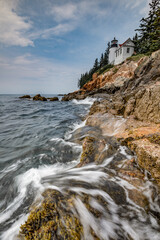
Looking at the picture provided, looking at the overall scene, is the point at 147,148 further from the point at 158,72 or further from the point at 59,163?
the point at 158,72

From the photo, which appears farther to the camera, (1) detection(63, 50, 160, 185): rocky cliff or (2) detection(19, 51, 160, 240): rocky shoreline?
(1) detection(63, 50, 160, 185): rocky cliff

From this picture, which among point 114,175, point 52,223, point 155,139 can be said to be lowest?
point 114,175

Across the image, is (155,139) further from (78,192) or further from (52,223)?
(52,223)

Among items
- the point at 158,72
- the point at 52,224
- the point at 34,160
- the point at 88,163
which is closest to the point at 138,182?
the point at 88,163

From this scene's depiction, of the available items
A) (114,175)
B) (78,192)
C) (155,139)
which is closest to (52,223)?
(78,192)

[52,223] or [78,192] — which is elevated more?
[52,223]

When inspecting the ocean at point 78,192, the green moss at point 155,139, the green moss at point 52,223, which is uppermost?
the green moss at point 155,139

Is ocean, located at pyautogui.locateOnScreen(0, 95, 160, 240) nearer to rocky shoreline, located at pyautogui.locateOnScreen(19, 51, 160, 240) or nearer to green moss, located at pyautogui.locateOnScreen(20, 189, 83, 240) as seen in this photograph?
rocky shoreline, located at pyautogui.locateOnScreen(19, 51, 160, 240)

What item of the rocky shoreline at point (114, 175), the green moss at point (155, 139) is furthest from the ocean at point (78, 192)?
the green moss at point (155, 139)

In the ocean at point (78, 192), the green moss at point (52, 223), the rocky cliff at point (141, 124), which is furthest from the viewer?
the rocky cliff at point (141, 124)

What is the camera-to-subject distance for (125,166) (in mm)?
3184

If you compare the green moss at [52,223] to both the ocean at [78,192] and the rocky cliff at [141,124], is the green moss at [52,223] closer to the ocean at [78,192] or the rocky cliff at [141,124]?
the ocean at [78,192]

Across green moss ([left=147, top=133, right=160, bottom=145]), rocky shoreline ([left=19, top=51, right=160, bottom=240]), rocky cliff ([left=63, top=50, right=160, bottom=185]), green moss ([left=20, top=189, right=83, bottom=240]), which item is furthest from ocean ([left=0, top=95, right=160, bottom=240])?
green moss ([left=147, top=133, right=160, bottom=145])

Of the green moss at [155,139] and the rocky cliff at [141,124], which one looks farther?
the green moss at [155,139]
